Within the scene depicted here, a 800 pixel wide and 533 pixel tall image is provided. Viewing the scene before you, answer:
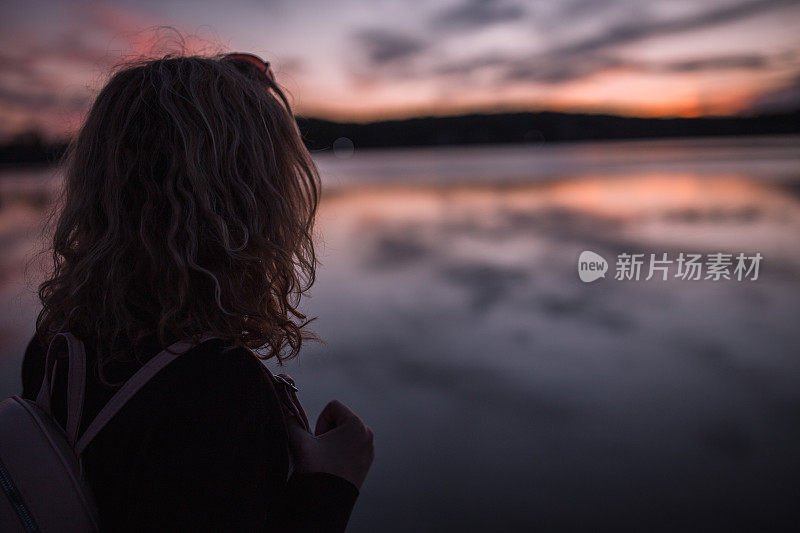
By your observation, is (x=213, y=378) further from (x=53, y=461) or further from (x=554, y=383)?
(x=554, y=383)

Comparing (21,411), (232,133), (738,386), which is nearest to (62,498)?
(21,411)

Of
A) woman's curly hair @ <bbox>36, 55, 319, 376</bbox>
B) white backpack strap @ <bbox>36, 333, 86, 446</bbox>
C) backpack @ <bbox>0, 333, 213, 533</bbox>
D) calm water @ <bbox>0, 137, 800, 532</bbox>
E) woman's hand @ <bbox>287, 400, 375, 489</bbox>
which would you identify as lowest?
calm water @ <bbox>0, 137, 800, 532</bbox>

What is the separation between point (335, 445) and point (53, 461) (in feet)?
1.71

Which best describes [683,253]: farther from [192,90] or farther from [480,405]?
[192,90]

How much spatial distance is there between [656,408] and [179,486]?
430cm

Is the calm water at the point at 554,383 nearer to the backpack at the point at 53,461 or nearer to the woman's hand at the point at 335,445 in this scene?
the woman's hand at the point at 335,445

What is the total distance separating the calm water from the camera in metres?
3.09

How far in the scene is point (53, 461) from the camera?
85 centimetres

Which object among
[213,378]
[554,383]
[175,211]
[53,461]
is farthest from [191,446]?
[554,383]

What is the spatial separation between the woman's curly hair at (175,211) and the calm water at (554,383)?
788 millimetres

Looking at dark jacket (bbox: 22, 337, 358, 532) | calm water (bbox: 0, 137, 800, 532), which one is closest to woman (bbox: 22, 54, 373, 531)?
dark jacket (bbox: 22, 337, 358, 532)

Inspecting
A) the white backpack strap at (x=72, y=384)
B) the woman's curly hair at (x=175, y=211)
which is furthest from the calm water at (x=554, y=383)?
the white backpack strap at (x=72, y=384)

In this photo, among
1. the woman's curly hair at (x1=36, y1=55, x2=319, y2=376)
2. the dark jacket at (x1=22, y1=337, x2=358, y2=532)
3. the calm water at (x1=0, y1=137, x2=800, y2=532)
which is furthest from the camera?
the calm water at (x1=0, y1=137, x2=800, y2=532)

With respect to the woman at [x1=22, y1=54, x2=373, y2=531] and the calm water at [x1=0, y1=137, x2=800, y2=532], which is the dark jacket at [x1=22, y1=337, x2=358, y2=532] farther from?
the calm water at [x1=0, y1=137, x2=800, y2=532]
